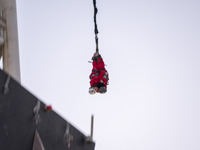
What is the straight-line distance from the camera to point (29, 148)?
3.64 m

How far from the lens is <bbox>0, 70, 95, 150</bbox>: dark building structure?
10.8 ft

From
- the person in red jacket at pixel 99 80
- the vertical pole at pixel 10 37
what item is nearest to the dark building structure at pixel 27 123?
the person in red jacket at pixel 99 80

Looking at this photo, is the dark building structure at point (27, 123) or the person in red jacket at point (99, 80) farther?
the person in red jacket at point (99, 80)

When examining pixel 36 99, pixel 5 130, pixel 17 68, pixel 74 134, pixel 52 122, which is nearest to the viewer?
pixel 5 130

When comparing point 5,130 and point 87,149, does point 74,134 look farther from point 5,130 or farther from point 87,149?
point 5,130

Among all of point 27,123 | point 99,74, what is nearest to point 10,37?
point 99,74

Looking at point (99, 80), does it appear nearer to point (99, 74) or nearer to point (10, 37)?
point (99, 74)

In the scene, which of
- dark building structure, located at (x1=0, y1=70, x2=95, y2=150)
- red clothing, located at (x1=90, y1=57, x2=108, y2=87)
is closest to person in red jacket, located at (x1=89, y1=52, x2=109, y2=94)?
red clothing, located at (x1=90, y1=57, x2=108, y2=87)

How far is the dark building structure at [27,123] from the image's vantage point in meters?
3.30

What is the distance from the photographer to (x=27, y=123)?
3.64 meters

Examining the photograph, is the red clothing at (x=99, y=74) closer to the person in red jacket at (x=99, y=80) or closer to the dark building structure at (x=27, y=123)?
the person in red jacket at (x=99, y=80)

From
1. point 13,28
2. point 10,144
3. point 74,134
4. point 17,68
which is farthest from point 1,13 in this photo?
point 10,144

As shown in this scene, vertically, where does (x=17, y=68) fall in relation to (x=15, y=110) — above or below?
above

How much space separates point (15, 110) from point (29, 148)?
0.66 meters
